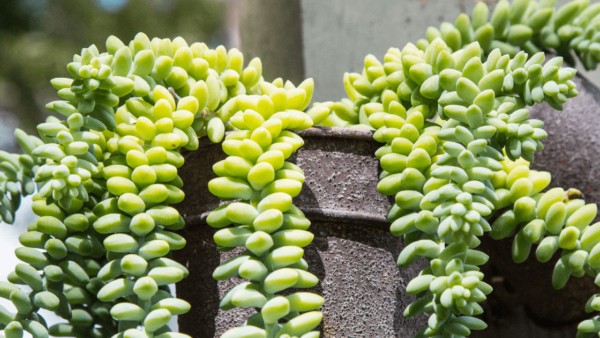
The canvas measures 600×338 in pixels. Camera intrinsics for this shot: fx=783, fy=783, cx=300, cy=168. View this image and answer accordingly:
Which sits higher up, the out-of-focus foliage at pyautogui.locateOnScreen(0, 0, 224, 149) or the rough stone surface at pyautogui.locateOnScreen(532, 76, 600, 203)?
the out-of-focus foliage at pyautogui.locateOnScreen(0, 0, 224, 149)

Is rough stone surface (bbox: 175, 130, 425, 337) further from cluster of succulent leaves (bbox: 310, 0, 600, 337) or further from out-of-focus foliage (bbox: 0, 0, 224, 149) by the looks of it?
out-of-focus foliage (bbox: 0, 0, 224, 149)

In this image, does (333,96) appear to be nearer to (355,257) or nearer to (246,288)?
(355,257)

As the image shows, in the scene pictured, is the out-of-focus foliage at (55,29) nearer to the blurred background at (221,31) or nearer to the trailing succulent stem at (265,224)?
the blurred background at (221,31)

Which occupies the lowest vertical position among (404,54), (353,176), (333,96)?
(353,176)

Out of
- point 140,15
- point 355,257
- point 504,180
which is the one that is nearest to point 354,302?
point 355,257

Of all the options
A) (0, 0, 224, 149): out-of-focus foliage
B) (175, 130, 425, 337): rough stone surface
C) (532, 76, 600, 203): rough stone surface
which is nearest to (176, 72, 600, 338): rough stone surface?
(175, 130, 425, 337): rough stone surface

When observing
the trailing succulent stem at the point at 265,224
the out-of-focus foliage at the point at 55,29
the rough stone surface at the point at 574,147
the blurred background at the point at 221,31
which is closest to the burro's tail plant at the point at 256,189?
the trailing succulent stem at the point at 265,224

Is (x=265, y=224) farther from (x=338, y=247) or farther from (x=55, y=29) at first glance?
(x=55, y=29)
